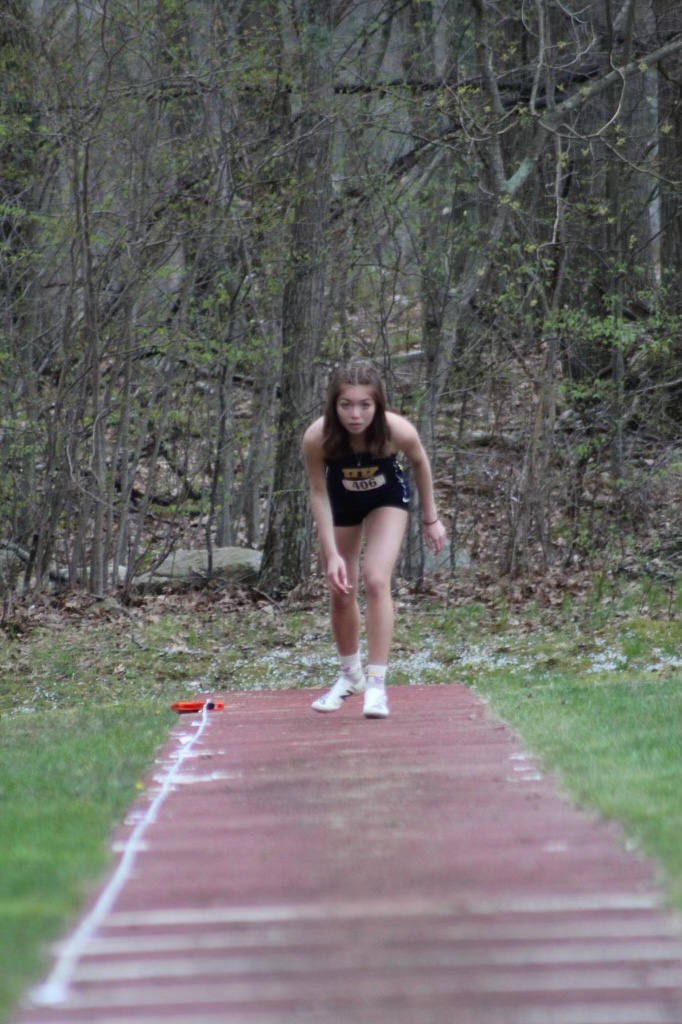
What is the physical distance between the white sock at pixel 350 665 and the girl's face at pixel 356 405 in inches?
55.0

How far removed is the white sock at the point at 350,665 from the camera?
23.8 feet

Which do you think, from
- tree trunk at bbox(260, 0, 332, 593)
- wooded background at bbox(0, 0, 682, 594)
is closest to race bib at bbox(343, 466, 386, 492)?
wooded background at bbox(0, 0, 682, 594)

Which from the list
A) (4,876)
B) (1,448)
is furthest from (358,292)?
(4,876)

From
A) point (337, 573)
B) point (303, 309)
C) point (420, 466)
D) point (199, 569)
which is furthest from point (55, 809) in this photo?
point (199, 569)

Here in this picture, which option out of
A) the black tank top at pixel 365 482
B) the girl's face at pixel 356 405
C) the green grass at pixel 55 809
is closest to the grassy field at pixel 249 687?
the green grass at pixel 55 809

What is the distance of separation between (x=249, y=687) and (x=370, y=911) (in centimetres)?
661

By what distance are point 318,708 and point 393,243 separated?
8107 mm

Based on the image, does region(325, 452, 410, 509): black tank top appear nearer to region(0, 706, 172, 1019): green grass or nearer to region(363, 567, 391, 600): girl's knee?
region(363, 567, 391, 600): girl's knee

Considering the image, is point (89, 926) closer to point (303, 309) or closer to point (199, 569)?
point (303, 309)

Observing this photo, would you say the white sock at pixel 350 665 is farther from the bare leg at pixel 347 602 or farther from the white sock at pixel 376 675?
the white sock at pixel 376 675

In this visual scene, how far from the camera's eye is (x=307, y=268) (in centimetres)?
1393

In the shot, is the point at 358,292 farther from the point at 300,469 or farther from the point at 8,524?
the point at 8,524

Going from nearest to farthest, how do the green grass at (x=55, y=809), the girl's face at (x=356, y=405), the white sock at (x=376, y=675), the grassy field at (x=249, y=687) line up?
the green grass at (x=55, y=809) < the grassy field at (x=249, y=687) < the girl's face at (x=356, y=405) < the white sock at (x=376, y=675)

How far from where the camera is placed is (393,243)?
14.1m
